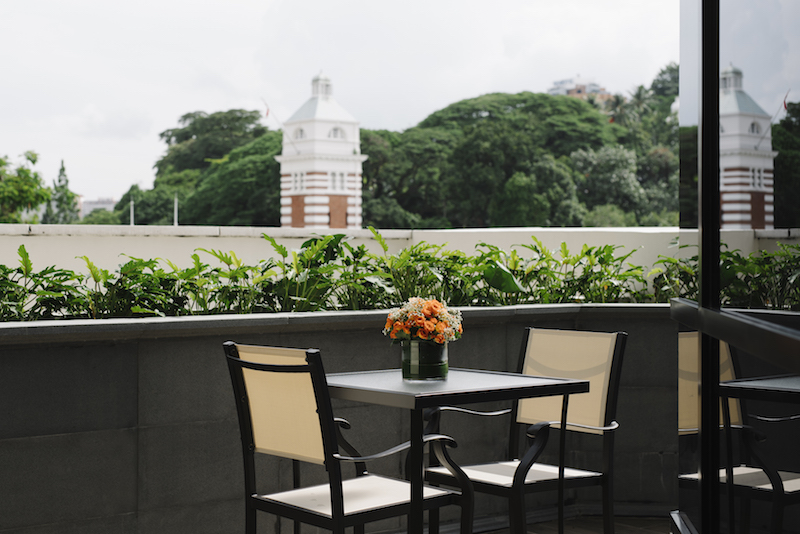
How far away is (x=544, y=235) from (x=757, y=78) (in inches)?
283

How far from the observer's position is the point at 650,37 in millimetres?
72688

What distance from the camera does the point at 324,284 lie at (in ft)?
13.7

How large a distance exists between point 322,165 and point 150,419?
4107 centimetres

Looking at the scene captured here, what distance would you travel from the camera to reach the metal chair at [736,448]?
1.78 meters

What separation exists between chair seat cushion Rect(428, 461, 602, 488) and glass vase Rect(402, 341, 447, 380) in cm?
46

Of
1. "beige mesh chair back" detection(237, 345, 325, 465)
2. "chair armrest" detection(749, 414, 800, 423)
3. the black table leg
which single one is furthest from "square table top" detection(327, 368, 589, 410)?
"chair armrest" detection(749, 414, 800, 423)

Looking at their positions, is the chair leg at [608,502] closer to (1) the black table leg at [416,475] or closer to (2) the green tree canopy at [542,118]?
(1) the black table leg at [416,475]

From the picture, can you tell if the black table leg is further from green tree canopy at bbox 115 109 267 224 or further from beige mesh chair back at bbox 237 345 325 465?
green tree canopy at bbox 115 109 267 224

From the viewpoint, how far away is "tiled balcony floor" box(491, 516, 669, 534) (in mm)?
4434

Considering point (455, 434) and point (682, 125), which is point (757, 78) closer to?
point (682, 125)

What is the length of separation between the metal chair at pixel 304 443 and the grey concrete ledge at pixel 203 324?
2.17 ft

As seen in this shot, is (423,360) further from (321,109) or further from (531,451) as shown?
(321,109)

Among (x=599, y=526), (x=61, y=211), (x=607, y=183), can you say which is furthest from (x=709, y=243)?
(x=61, y=211)

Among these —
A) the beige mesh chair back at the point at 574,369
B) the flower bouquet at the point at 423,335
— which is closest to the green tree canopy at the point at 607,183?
the beige mesh chair back at the point at 574,369
